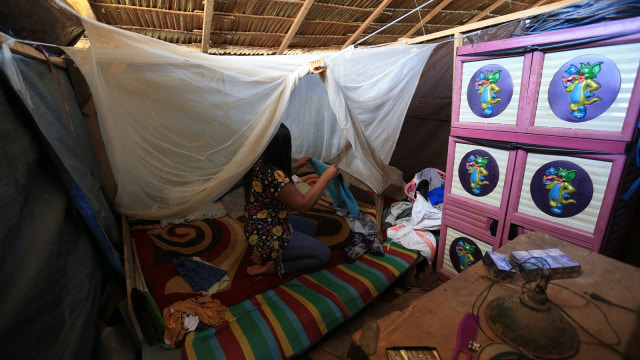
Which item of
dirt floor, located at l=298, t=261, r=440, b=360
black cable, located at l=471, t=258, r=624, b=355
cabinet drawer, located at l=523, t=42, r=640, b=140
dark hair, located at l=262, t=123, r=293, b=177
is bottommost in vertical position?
dirt floor, located at l=298, t=261, r=440, b=360

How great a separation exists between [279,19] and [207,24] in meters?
0.88

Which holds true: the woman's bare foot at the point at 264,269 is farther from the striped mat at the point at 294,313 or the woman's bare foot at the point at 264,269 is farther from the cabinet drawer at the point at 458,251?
the cabinet drawer at the point at 458,251

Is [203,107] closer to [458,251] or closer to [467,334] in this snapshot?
[467,334]

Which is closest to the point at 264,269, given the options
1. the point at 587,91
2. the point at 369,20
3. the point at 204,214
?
the point at 204,214

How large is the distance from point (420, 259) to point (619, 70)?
160 centimetres

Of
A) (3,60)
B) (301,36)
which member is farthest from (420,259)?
(301,36)

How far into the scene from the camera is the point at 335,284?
1843 mm

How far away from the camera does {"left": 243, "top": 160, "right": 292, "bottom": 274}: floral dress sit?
5.82ft

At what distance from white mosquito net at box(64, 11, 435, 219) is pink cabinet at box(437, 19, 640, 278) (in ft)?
2.01

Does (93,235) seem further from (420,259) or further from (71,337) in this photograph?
(420,259)

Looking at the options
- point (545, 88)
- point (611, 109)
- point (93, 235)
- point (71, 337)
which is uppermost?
point (545, 88)

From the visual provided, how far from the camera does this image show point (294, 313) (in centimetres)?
159

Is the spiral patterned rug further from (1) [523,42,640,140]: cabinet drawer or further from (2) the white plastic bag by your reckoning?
(1) [523,42,640,140]: cabinet drawer

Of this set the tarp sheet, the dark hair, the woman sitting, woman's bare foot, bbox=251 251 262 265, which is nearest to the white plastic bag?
the woman sitting
